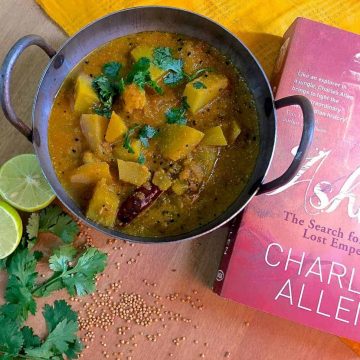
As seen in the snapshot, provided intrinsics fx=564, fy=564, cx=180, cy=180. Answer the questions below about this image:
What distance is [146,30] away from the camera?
204cm

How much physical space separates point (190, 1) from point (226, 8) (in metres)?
0.14

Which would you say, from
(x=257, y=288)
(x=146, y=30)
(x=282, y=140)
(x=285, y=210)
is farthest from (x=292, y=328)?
(x=146, y=30)

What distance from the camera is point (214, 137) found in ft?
6.38

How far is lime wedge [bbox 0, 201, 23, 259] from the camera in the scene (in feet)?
6.64

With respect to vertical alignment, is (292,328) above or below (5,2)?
below

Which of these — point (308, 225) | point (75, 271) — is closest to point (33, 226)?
point (75, 271)

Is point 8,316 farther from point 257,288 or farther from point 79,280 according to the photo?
point 257,288

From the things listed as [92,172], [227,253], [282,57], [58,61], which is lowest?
[227,253]

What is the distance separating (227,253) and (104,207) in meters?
0.49

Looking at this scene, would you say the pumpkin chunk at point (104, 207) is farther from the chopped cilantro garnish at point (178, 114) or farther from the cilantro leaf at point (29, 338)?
the cilantro leaf at point (29, 338)

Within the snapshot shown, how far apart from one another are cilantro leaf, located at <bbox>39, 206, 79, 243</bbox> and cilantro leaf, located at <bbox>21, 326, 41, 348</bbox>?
35cm

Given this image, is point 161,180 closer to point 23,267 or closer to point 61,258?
point 61,258

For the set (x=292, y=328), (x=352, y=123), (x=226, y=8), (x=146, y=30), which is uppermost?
(x=146, y=30)

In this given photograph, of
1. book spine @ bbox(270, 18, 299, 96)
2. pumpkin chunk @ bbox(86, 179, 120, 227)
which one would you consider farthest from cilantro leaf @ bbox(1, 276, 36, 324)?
book spine @ bbox(270, 18, 299, 96)
